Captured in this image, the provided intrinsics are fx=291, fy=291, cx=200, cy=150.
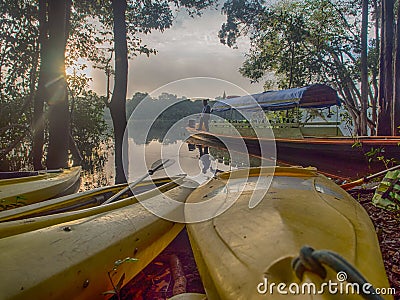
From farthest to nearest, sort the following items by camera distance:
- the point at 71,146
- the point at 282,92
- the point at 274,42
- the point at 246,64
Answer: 1. the point at 246,64
2. the point at 274,42
3. the point at 282,92
4. the point at 71,146

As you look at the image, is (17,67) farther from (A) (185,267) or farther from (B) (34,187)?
(A) (185,267)

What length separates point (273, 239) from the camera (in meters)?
1.42

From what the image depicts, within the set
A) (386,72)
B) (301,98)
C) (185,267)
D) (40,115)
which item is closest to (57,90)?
(40,115)

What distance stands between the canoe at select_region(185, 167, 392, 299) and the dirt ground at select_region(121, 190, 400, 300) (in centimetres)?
59

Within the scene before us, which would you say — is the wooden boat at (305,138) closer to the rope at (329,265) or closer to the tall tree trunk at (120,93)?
the rope at (329,265)

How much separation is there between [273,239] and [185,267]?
5.38 feet

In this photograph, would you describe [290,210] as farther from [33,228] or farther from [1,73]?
[1,73]

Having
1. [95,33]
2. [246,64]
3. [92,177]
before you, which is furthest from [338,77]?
→ [92,177]

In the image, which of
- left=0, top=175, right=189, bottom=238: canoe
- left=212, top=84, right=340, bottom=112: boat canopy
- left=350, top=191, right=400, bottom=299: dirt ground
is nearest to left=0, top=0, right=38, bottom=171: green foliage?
left=0, top=175, right=189, bottom=238: canoe

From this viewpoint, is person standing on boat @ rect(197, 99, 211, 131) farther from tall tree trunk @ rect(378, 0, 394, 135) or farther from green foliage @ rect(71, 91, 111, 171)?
tall tree trunk @ rect(378, 0, 394, 135)

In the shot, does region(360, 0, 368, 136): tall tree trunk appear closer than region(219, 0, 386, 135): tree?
Yes

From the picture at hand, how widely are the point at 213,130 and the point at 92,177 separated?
1059 cm

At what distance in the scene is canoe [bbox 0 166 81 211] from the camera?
360cm

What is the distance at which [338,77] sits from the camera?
60.7ft
